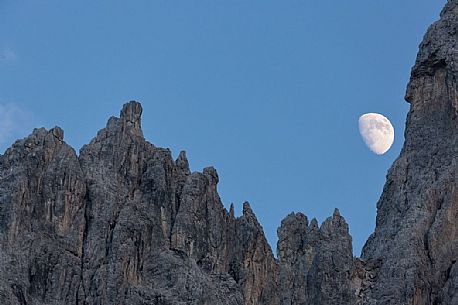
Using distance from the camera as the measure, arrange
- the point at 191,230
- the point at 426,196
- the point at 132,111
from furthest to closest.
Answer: the point at 132,111
the point at 191,230
the point at 426,196

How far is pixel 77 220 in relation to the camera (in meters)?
140

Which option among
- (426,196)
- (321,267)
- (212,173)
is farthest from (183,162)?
(426,196)

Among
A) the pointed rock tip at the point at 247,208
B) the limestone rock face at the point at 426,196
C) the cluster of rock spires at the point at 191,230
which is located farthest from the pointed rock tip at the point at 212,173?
the limestone rock face at the point at 426,196

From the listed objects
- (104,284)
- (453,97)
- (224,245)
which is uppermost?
(453,97)

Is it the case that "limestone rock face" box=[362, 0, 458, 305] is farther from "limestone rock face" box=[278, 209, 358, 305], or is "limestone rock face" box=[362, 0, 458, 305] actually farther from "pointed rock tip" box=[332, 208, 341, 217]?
"pointed rock tip" box=[332, 208, 341, 217]

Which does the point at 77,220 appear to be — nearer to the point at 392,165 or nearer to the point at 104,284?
the point at 104,284

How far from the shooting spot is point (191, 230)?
147 m

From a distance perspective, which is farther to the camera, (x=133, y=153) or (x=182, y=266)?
(x=133, y=153)

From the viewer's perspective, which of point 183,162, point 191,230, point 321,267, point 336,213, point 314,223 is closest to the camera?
point 321,267

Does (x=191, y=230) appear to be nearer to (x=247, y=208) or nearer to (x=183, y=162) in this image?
(x=183, y=162)

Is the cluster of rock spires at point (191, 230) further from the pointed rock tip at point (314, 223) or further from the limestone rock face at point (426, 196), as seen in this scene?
the pointed rock tip at point (314, 223)

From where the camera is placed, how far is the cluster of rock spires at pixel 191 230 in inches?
5285

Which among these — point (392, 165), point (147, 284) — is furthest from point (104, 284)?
point (392, 165)

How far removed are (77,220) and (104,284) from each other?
8999 mm
